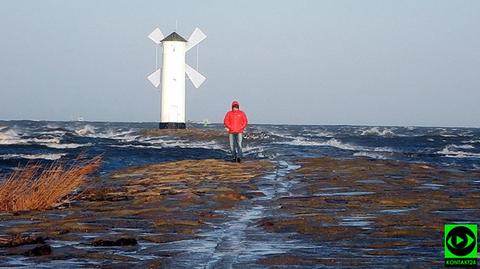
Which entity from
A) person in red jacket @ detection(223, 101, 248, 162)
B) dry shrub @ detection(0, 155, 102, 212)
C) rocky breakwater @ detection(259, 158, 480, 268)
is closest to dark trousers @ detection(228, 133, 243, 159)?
person in red jacket @ detection(223, 101, 248, 162)

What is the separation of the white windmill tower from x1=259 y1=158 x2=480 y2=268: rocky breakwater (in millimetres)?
38404

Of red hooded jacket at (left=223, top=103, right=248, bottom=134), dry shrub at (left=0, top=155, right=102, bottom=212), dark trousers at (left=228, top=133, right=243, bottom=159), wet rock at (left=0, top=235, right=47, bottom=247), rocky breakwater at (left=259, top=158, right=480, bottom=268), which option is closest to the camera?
rocky breakwater at (left=259, top=158, right=480, bottom=268)

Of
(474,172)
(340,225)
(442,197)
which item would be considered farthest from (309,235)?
(474,172)

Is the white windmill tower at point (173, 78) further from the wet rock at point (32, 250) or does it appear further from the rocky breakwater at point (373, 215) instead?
the wet rock at point (32, 250)

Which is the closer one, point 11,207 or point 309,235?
point 309,235

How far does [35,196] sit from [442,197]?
23.0ft

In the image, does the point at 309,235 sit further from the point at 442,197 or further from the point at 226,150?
the point at 226,150

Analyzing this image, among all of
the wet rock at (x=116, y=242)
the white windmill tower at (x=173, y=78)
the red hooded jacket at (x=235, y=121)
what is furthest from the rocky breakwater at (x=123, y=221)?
the white windmill tower at (x=173, y=78)

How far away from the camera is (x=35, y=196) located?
627 inches

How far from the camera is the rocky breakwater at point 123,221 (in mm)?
9992

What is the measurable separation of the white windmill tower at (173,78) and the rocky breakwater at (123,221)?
128 feet

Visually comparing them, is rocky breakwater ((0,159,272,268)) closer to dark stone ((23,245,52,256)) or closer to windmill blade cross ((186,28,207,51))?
dark stone ((23,245,52,256))
